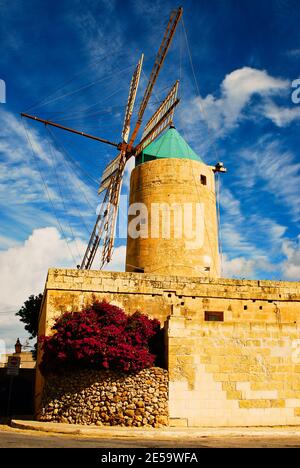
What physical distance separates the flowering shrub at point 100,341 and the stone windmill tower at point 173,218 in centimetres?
500

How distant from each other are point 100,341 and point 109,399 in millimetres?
1499

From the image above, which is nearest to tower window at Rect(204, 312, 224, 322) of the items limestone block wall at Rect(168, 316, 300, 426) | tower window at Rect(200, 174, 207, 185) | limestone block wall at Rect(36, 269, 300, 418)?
limestone block wall at Rect(36, 269, 300, 418)

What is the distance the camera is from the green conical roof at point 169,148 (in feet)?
67.6

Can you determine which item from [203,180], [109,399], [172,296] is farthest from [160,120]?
[109,399]

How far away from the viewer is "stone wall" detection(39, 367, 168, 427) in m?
12.3

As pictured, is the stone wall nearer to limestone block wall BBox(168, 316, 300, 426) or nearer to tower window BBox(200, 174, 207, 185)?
limestone block wall BBox(168, 316, 300, 426)

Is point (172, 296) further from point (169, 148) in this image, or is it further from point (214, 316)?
point (169, 148)

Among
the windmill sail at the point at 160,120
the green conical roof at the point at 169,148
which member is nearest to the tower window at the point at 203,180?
the green conical roof at the point at 169,148

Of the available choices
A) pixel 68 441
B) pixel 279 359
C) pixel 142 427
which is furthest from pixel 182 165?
pixel 68 441

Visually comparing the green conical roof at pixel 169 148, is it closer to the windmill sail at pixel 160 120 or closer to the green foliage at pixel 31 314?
the windmill sail at pixel 160 120

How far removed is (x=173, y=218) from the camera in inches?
756

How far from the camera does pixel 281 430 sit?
11.9 m
